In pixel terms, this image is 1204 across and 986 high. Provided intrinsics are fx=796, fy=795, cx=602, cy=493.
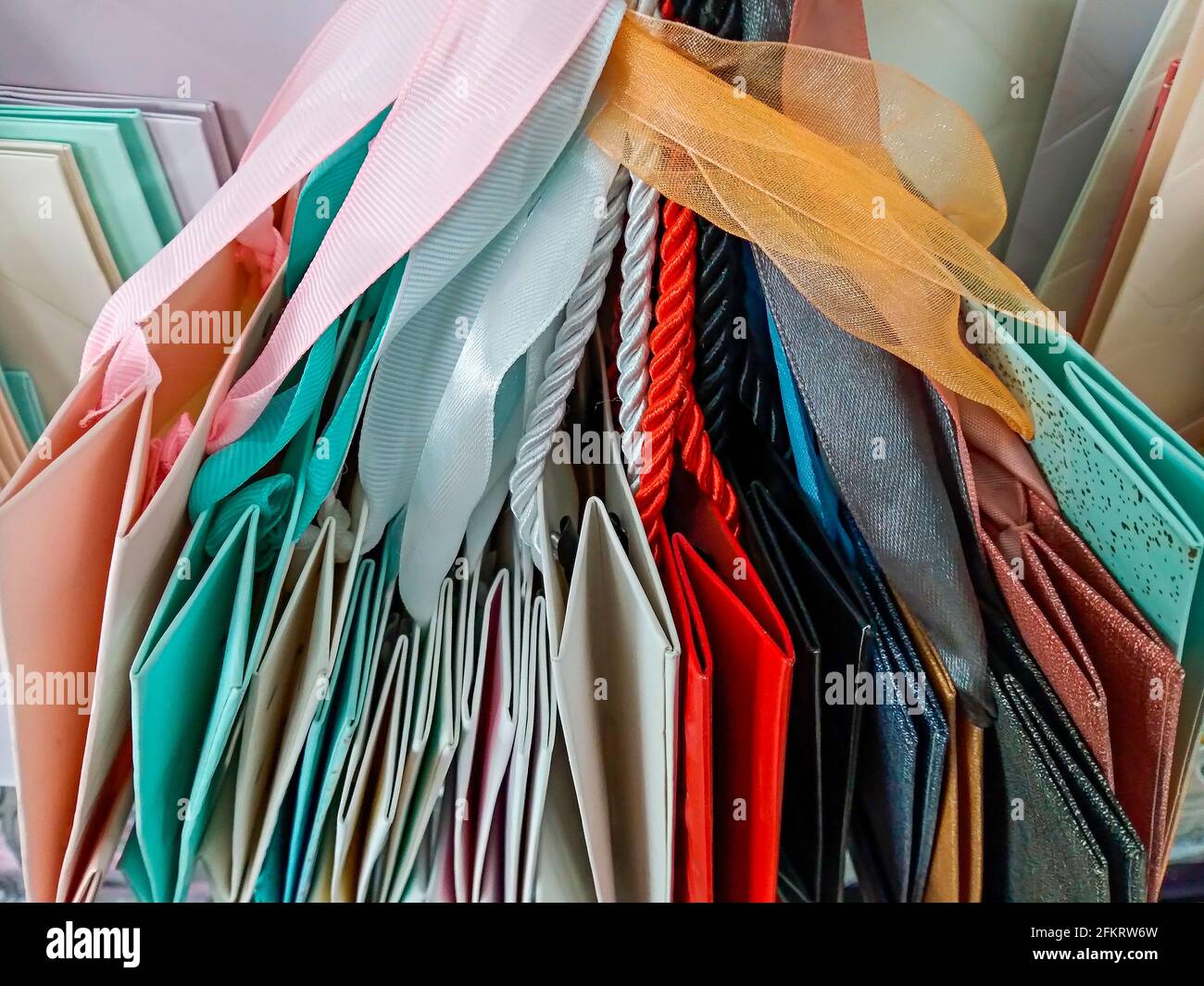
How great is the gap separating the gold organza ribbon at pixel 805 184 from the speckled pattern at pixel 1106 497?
0.02 metres

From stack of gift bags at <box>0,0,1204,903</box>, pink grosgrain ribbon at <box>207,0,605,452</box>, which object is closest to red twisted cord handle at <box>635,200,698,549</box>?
Result: stack of gift bags at <box>0,0,1204,903</box>

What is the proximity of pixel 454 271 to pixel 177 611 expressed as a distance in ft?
0.82

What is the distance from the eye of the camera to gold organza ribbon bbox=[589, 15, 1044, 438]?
0.45m

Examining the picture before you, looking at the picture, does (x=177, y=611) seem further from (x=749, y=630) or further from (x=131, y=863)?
(x=749, y=630)

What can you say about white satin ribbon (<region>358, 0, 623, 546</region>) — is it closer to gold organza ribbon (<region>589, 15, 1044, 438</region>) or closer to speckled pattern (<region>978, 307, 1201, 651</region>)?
gold organza ribbon (<region>589, 15, 1044, 438</region>)

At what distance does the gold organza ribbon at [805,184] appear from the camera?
0.45 meters

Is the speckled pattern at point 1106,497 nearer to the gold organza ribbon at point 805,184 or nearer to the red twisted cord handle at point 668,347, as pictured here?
the gold organza ribbon at point 805,184

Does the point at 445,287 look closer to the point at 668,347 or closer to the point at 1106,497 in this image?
the point at 668,347

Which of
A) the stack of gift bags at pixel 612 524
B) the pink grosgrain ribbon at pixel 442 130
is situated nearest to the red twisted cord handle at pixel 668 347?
the stack of gift bags at pixel 612 524

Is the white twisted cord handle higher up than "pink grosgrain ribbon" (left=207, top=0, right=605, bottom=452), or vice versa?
"pink grosgrain ribbon" (left=207, top=0, right=605, bottom=452)

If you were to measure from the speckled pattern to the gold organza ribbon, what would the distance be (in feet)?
0.06

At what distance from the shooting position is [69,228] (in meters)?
0.62

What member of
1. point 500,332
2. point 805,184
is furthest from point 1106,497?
point 500,332

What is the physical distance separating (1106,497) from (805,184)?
0.25m
